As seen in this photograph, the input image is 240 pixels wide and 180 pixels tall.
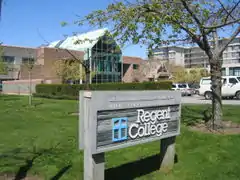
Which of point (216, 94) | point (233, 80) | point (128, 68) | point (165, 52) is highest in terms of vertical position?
point (128, 68)

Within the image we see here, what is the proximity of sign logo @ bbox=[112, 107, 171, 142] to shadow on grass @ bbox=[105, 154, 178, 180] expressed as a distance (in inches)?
32.5

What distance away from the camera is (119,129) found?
169 inches

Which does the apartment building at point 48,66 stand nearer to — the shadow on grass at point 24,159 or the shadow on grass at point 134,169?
the shadow on grass at point 24,159

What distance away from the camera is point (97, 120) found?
13.2ft

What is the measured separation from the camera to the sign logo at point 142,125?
4281 mm

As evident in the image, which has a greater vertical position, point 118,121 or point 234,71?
point 234,71

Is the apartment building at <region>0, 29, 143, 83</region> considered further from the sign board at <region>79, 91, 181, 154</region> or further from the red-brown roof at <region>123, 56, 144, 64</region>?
A: the sign board at <region>79, 91, 181, 154</region>

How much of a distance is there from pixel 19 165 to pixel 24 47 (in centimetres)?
5367

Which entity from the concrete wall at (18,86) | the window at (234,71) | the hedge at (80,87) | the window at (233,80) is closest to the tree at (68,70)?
the concrete wall at (18,86)

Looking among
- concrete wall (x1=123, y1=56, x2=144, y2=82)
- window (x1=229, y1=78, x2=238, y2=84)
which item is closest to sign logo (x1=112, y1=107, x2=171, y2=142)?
window (x1=229, y1=78, x2=238, y2=84)

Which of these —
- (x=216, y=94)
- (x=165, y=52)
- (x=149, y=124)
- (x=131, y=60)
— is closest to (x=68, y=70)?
(x=131, y=60)

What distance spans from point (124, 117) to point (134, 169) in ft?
4.99

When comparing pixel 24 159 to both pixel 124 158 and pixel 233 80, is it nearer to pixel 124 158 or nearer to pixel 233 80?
pixel 124 158

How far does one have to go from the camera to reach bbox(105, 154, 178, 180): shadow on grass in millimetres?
5107
